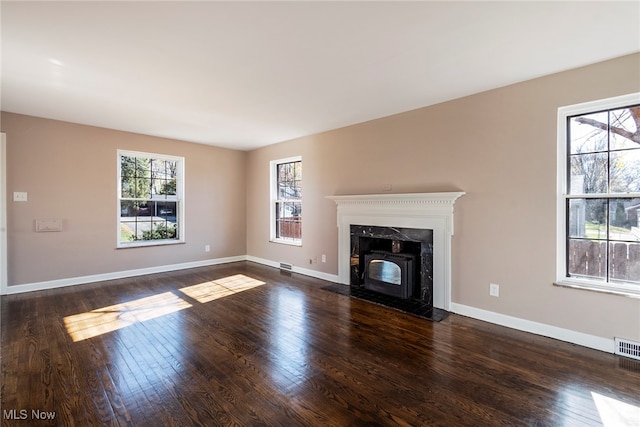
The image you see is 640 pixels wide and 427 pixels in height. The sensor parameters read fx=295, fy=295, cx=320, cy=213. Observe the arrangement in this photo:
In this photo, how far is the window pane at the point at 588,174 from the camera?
2.65 meters

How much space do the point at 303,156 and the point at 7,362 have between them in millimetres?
4312

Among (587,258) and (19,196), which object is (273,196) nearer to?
(19,196)

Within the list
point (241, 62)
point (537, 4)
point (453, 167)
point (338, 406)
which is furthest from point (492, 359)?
point (241, 62)

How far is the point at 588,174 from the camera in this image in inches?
107

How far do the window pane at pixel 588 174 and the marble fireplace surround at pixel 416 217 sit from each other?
3.17 feet

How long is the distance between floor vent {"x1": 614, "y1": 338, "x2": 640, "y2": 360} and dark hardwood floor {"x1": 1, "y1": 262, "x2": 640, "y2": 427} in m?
0.11

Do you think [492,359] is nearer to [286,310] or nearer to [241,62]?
[286,310]

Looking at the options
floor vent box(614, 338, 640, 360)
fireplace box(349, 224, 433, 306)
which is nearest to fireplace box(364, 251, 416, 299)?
fireplace box(349, 224, 433, 306)

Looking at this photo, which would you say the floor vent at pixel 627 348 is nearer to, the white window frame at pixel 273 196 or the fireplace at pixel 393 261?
the fireplace at pixel 393 261

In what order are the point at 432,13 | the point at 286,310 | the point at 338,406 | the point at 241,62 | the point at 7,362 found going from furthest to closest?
the point at 286,310, the point at 241,62, the point at 7,362, the point at 432,13, the point at 338,406

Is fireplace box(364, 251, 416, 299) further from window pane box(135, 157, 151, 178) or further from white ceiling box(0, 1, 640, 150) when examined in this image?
window pane box(135, 157, 151, 178)

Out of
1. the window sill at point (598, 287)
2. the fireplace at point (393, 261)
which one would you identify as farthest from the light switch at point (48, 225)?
the window sill at point (598, 287)

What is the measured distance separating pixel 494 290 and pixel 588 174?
1.41m

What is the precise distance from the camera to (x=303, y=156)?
5332mm
